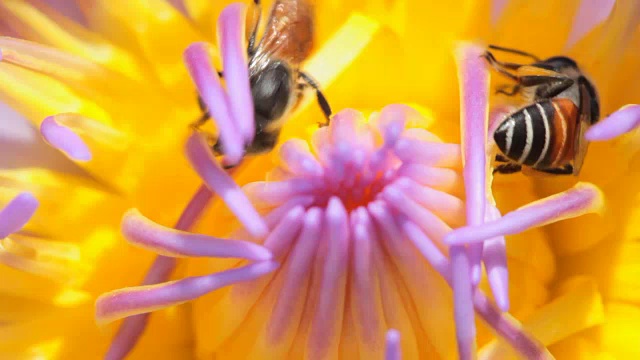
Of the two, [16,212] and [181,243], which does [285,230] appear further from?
[16,212]

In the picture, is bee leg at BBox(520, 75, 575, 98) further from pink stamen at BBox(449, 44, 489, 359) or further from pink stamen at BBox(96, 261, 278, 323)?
pink stamen at BBox(96, 261, 278, 323)

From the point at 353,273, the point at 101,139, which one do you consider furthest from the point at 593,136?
the point at 101,139

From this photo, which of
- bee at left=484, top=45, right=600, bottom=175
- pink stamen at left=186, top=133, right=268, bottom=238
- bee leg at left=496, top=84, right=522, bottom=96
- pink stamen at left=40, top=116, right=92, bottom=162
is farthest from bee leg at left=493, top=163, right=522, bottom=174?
pink stamen at left=40, top=116, right=92, bottom=162

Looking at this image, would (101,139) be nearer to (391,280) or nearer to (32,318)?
(32,318)

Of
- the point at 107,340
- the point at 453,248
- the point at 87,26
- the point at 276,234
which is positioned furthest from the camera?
the point at 87,26

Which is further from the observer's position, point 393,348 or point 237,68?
point 237,68

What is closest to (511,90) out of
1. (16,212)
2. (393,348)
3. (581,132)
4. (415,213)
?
(581,132)
